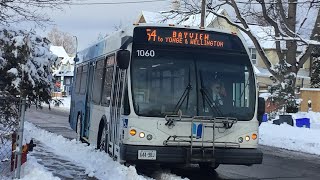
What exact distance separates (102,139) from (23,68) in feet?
13.2

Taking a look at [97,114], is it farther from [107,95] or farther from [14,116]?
[14,116]

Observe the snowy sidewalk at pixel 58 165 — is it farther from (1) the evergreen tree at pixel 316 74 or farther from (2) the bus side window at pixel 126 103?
(1) the evergreen tree at pixel 316 74

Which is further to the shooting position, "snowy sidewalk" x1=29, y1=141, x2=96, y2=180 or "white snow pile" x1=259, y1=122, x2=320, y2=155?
"white snow pile" x1=259, y1=122, x2=320, y2=155

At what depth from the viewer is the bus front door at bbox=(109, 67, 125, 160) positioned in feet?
32.4

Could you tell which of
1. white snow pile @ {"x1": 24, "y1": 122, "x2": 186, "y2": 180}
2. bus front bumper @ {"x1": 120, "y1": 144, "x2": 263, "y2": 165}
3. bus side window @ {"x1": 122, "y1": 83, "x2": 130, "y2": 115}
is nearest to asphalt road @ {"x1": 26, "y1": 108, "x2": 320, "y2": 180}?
bus front bumper @ {"x1": 120, "y1": 144, "x2": 263, "y2": 165}

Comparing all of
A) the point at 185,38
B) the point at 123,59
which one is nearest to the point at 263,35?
the point at 185,38

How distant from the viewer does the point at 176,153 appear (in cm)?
936

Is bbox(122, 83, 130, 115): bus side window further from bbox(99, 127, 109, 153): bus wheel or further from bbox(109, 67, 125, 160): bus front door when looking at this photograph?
bbox(99, 127, 109, 153): bus wheel

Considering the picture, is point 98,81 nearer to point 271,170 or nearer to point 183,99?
point 183,99

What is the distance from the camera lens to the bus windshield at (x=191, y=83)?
947cm

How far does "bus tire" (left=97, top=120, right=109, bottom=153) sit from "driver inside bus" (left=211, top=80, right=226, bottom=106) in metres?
2.76

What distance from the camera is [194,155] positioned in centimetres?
942

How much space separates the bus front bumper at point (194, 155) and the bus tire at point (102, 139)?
1787mm

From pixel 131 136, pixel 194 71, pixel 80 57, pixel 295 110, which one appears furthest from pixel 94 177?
pixel 295 110
